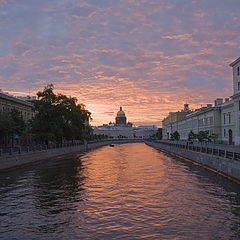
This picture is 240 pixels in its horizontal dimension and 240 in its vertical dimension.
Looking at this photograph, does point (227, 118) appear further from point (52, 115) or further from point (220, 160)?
point (220, 160)

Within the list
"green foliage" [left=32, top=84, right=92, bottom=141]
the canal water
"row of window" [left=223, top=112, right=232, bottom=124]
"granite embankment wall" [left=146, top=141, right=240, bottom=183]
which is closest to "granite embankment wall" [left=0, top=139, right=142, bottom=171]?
"green foliage" [left=32, top=84, right=92, bottom=141]

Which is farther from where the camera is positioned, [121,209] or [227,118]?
[227,118]

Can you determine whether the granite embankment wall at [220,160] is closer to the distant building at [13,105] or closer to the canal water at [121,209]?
the canal water at [121,209]

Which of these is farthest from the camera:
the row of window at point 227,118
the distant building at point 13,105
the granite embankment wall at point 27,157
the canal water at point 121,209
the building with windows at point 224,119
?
the row of window at point 227,118

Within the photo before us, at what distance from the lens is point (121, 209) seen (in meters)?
17.9

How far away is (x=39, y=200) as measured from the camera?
20453 mm

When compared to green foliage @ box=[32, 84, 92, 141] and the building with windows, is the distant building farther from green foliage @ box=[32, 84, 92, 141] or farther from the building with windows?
the building with windows

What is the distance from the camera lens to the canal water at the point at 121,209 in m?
14.0

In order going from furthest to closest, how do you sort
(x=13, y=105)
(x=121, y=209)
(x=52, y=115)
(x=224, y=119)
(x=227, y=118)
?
(x=224, y=119) < (x=227, y=118) < (x=13, y=105) < (x=52, y=115) < (x=121, y=209)

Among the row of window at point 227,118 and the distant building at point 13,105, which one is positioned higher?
the distant building at point 13,105

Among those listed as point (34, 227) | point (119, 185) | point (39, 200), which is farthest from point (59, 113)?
point (34, 227)

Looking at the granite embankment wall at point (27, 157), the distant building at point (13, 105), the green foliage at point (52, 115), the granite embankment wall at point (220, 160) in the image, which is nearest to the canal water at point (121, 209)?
the granite embankment wall at point (220, 160)

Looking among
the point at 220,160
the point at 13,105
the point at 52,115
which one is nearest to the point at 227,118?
the point at 52,115

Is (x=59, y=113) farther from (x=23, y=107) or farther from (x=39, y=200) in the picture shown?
(x=39, y=200)
